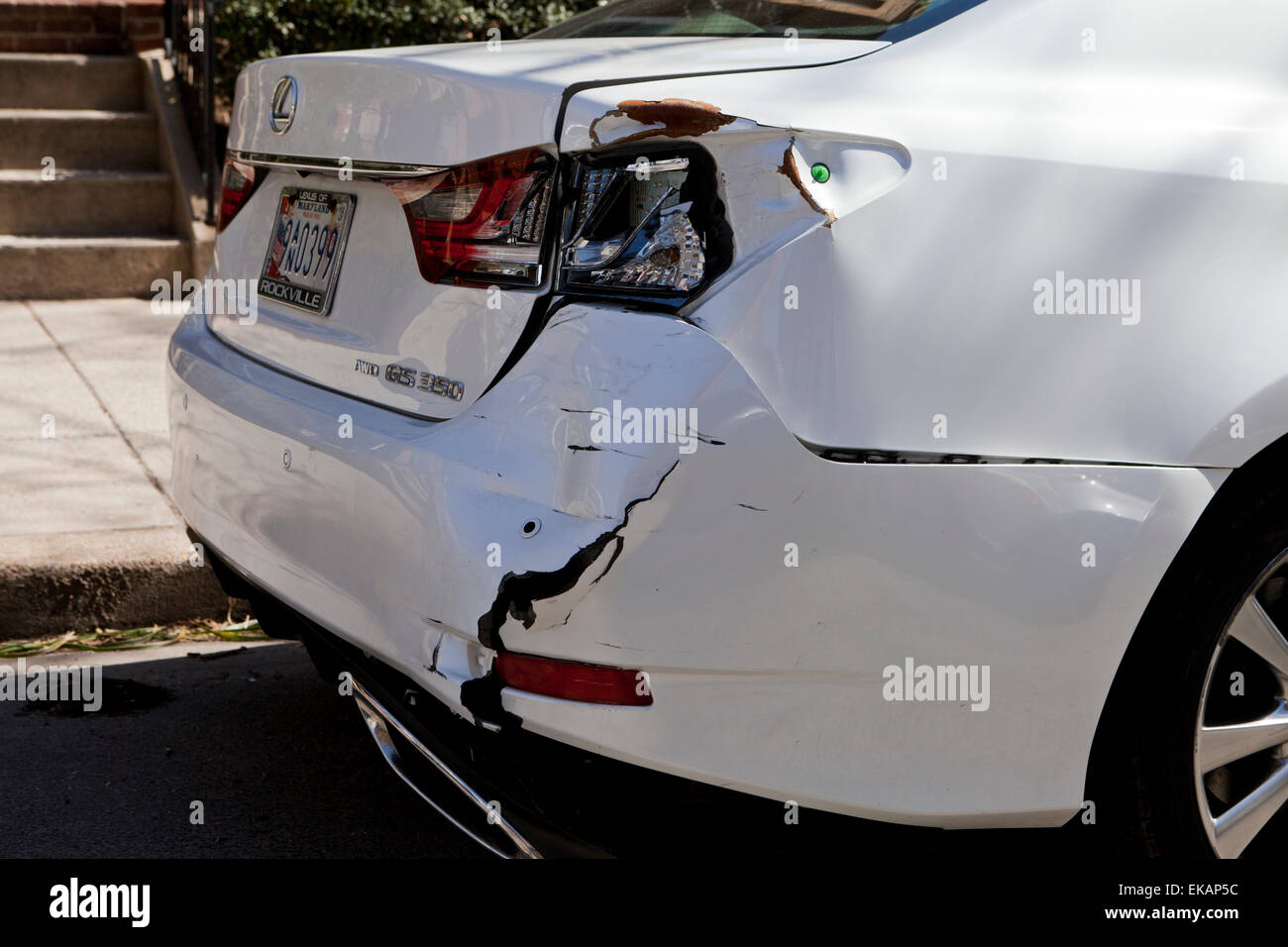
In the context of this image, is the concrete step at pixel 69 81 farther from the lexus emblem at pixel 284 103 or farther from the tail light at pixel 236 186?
the lexus emblem at pixel 284 103

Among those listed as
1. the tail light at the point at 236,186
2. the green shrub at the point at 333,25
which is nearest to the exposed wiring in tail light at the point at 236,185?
the tail light at the point at 236,186

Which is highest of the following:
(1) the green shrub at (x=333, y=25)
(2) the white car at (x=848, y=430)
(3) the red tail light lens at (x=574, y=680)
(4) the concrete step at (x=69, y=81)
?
(1) the green shrub at (x=333, y=25)

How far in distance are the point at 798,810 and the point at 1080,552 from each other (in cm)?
53

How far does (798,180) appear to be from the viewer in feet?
6.24

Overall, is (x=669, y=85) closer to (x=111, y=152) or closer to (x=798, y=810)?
(x=798, y=810)

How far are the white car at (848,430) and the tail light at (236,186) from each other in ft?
2.45

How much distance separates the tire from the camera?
6.82 ft

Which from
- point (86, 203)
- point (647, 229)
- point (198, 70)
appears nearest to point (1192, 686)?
point (647, 229)

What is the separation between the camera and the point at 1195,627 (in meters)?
2.08

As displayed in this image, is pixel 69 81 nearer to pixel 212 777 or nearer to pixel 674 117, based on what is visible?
pixel 212 777

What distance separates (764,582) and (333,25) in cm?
705

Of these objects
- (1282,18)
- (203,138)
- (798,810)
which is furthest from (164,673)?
(203,138)

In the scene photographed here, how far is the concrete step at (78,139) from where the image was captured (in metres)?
7.63

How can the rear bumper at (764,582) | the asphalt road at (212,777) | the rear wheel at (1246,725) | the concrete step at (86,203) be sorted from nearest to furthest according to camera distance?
the rear bumper at (764,582)
the rear wheel at (1246,725)
the asphalt road at (212,777)
the concrete step at (86,203)
